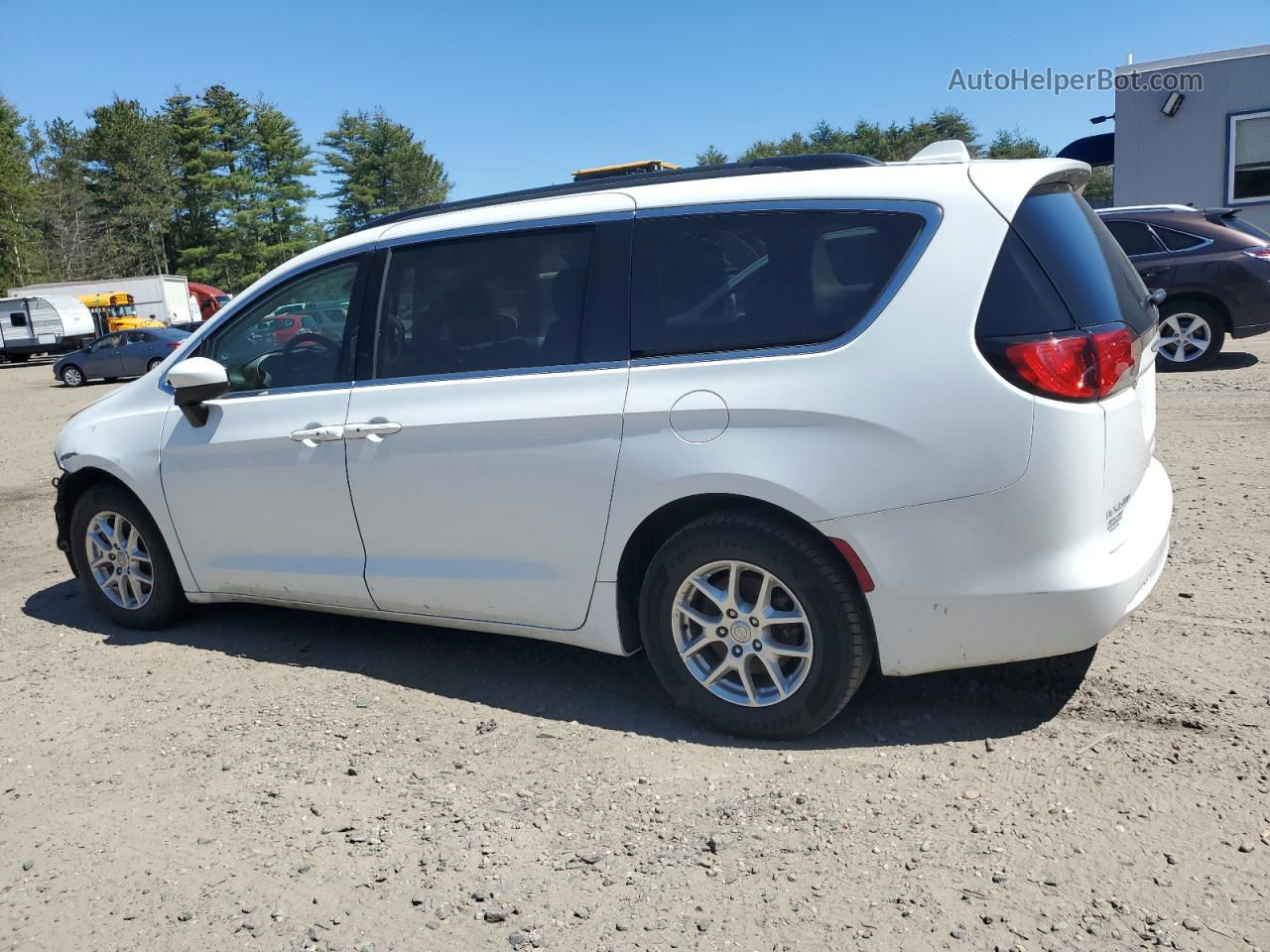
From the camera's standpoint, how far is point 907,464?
3145mm

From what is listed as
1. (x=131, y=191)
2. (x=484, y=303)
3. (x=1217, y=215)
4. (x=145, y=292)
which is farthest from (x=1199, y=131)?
(x=131, y=191)

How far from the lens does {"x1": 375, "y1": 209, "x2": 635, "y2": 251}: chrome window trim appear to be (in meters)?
3.80

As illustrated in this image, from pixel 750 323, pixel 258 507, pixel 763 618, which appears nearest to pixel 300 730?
pixel 258 507

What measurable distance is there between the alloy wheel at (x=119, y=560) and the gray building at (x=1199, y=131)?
20.5 m

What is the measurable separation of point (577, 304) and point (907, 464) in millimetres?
1365

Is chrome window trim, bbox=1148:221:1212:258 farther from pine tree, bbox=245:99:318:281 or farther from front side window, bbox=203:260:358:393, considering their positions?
pine tree, bbox=245:99:318:281

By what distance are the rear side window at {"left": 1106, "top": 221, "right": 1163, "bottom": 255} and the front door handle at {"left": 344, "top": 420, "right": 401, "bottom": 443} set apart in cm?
976

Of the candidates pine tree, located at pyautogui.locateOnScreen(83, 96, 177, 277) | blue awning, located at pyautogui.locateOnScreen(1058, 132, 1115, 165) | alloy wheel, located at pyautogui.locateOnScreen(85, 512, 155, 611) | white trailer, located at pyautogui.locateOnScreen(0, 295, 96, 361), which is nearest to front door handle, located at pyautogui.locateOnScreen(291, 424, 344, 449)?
alloy wheel, located at pyautogui.locateOnScreen(85, 512, 155, 611)

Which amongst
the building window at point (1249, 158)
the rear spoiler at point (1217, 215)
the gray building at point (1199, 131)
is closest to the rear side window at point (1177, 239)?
the rear spoiler at point (1217, 215)

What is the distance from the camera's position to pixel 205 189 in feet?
241

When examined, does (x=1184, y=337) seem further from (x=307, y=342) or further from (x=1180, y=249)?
(x=307, y=342)

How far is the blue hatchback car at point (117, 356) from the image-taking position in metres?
26.4

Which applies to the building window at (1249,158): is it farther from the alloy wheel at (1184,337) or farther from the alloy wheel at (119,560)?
the alloy wheel at (119,560)

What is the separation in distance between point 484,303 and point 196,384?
146 cm
